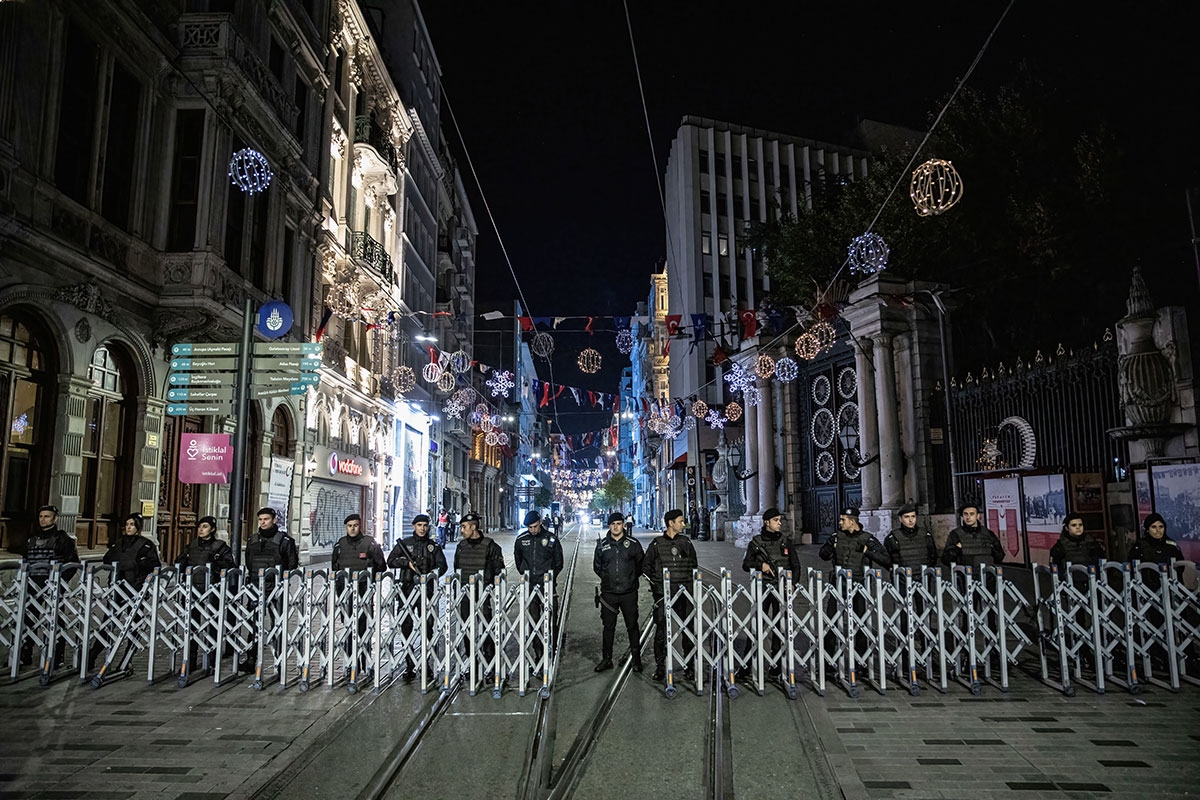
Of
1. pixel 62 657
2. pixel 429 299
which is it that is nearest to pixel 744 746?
pixel 62 657

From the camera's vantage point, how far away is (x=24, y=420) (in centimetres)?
1254

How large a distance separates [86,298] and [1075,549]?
15303 millimetres

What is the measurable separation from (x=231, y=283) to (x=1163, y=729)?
56.5 ft

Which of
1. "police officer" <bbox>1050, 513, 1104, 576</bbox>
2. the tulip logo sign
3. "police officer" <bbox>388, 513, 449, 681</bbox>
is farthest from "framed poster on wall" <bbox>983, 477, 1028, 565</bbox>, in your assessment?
the tulip logo sign

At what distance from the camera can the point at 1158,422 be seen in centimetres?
1320

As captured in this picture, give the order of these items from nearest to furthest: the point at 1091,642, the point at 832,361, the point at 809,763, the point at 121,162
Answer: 1. the point at 809,763
2. the point at 1091,642
3. the point at 121,162
4. the point at 832,361

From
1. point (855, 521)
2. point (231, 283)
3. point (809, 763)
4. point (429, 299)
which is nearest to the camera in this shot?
point (809, 763)

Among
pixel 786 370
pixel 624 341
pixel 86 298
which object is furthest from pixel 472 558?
pixel 786 370

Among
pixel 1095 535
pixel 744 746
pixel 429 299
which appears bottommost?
pixel 744 746

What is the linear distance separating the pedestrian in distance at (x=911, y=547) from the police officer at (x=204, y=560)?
7861mm

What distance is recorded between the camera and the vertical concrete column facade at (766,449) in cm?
Answer: 2934

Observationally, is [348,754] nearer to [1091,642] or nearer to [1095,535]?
[1091,642]

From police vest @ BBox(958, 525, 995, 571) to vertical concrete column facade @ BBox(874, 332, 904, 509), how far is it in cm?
1302

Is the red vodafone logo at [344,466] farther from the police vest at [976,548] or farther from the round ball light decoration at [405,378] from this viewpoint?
the police vest at [976,548]
